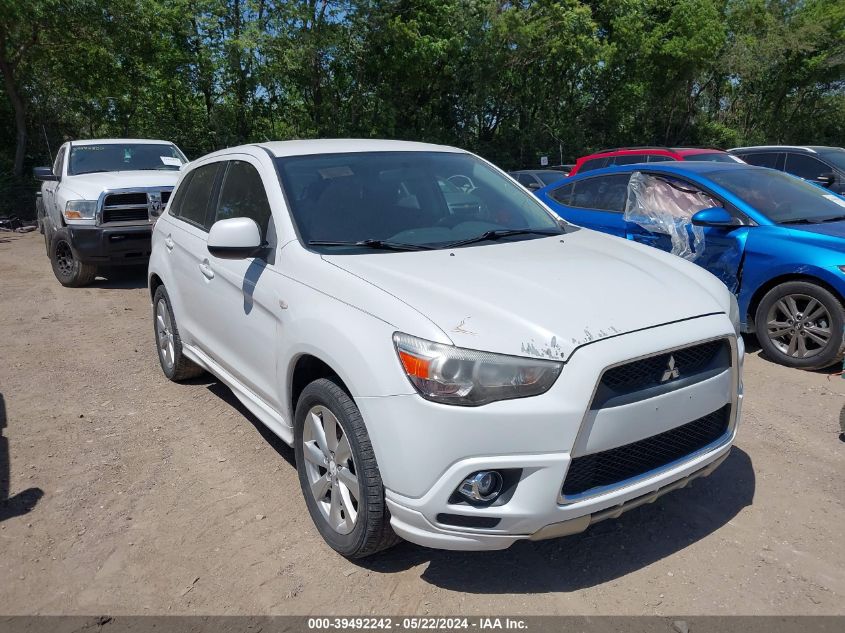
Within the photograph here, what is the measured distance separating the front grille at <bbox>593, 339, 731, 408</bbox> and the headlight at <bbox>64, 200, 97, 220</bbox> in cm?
807

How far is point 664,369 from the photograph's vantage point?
2746 mm

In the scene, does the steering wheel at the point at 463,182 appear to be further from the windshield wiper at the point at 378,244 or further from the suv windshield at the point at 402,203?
the windshield wiper at the point at 378,244

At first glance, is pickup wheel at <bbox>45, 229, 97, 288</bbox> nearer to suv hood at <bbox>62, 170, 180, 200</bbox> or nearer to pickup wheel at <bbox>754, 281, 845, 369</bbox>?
suv hood at <bbox>62, 170, 180, 200</bbox>

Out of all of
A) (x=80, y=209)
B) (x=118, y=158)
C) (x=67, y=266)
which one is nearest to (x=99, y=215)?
(x=80, y=209)

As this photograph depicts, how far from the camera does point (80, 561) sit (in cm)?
320

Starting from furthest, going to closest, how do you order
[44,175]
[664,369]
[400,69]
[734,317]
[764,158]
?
[400,69] < [764,158] < [44,175] < [734,317] < [664,369]

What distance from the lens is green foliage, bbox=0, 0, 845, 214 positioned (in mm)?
17438

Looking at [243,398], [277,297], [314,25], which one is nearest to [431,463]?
[277,297]

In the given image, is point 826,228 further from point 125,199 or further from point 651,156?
point 651,156

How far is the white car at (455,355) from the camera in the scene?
2529 mm

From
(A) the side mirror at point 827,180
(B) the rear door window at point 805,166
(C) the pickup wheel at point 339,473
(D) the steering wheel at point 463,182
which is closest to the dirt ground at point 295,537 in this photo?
(C) the pickup wheel at point 339,473

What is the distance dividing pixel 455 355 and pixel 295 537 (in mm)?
1417

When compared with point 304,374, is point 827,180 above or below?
above

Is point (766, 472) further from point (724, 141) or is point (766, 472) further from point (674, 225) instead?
point (724, 141)
